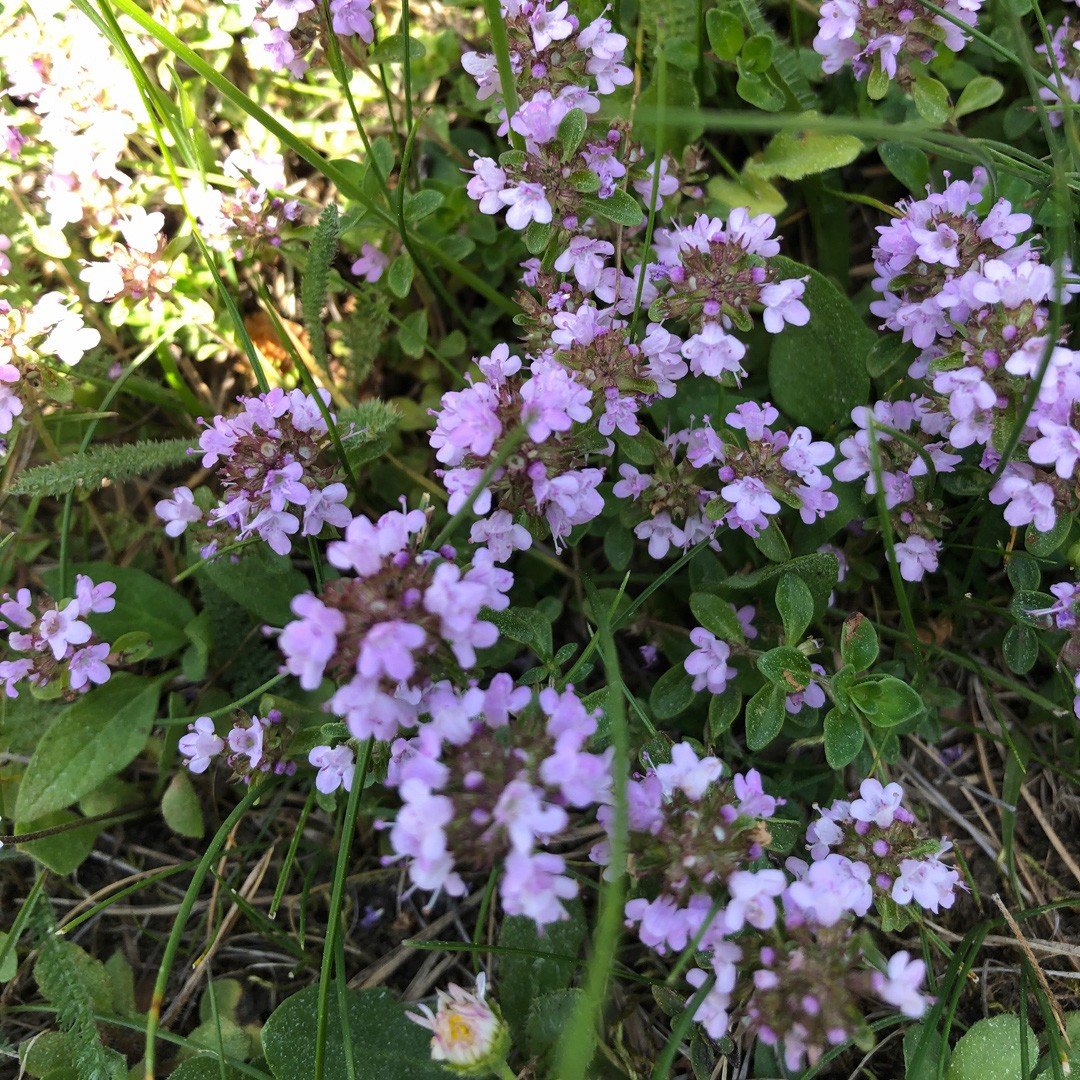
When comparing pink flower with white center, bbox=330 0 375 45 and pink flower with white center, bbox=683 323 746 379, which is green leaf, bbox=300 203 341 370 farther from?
pink flower with white center, bbox=683 323 746 379

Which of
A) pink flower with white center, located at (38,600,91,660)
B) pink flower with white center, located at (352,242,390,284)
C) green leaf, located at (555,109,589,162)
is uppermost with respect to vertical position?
green leaf, located at (555,109,589,162)

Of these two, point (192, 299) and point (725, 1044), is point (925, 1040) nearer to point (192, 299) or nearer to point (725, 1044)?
point (725, 1044)

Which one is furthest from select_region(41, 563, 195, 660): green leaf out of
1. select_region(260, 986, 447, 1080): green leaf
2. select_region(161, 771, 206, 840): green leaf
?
select_region(260, 986, 447, 1080): green leaf

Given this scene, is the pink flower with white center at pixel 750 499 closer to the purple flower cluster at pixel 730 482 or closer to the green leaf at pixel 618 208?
the purple flower cluster at pixel 730 482

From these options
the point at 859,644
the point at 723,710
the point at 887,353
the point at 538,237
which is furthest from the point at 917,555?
the point at 538,237

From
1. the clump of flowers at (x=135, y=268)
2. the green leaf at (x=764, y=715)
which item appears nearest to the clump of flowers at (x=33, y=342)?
the clump of flowers at (x=135, y=268)

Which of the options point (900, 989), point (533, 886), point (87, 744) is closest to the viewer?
point (533, 886)

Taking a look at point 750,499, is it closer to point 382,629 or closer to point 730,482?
point 730,482
